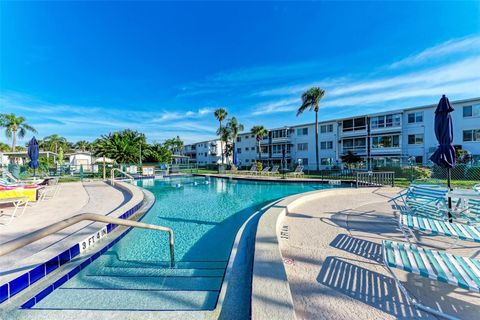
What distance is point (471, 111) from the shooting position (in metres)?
19.6

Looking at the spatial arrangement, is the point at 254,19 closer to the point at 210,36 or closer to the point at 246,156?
the point at 210,36

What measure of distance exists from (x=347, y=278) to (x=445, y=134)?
503 cm

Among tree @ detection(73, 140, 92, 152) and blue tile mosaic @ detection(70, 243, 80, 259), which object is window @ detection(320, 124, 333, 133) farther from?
tree @ detection(73, 140, 92, 152)

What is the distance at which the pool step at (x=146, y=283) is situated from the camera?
2725 millimetres

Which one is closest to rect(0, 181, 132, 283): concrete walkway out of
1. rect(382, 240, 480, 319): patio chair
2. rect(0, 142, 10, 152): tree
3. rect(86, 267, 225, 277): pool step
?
rect(86, 267, 225, 277): pool step

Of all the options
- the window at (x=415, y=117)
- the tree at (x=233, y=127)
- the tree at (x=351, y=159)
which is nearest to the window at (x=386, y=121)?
the window at (x=415, y=117)

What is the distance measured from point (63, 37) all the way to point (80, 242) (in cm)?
1694

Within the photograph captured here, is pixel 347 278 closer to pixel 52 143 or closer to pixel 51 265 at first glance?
pixel 51 265

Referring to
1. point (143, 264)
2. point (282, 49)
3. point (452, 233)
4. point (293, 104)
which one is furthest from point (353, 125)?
point (143, 264)

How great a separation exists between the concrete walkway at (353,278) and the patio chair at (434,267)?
0.27 meters

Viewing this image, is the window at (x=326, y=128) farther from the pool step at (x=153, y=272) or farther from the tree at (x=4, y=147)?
the tree at (x=4, y=147)

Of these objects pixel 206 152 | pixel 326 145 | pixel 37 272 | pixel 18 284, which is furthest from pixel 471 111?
pixel 206 152

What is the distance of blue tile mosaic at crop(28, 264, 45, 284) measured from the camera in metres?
2.78

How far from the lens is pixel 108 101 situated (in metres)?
30.3
